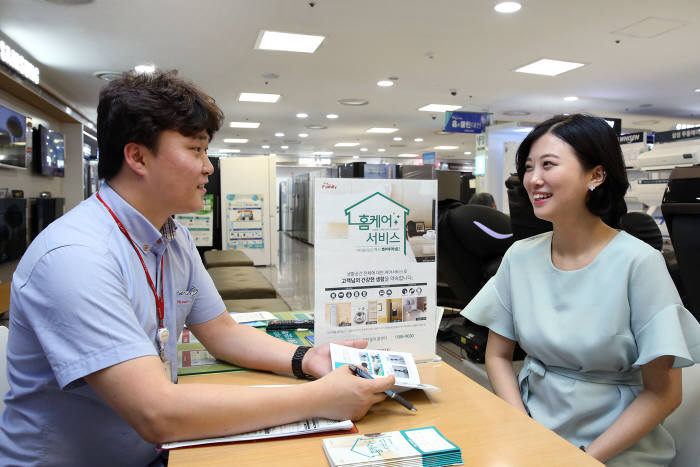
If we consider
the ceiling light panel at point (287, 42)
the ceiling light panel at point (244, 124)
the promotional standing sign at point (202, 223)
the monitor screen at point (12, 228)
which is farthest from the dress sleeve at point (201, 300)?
the ceiling light panel at point (244, 124)

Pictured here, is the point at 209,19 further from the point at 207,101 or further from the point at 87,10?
the point at 207,101

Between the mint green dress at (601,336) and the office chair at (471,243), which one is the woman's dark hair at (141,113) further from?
the office chair at (471,243)

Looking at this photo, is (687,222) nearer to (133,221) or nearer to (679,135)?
(133,221)

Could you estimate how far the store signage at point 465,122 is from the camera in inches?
438

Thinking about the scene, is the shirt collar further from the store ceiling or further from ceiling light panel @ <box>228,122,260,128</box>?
ceiling light panel @ <box>228,122,260,128</box>

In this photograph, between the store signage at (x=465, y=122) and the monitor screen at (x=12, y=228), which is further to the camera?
the store signage at (x=465, y=122)

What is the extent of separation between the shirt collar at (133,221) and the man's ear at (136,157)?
3.3 inches

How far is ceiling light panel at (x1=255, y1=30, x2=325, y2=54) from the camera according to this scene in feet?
20.7

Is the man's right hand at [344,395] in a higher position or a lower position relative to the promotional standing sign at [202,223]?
lower

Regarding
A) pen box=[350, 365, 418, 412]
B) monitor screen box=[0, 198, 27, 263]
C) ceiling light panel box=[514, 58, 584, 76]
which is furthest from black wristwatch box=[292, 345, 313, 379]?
ceiling light panel box=[514, 58, 584, 76]

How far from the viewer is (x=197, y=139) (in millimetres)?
1276

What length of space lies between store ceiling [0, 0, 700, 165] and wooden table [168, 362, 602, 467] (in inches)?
190

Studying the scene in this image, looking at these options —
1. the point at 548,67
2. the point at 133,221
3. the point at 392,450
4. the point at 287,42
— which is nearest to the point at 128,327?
the point at 133,221

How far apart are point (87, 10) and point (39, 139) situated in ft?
11.5
